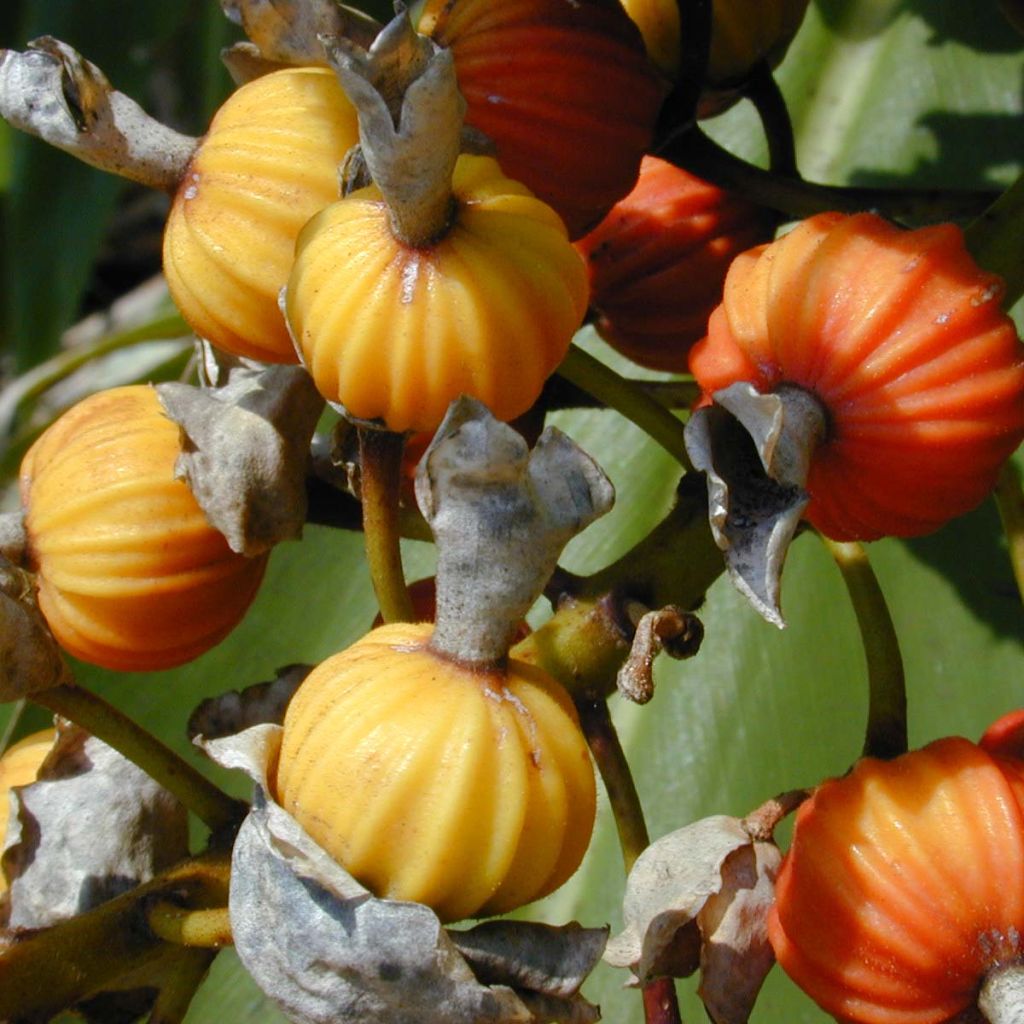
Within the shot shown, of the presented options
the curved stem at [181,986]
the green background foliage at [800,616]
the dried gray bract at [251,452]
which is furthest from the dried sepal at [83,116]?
the green background foliage at [800,616]

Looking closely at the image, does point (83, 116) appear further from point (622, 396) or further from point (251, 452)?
point (622, 396)

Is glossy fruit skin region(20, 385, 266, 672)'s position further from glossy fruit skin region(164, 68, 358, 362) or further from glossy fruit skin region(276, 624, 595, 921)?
glossy fruit skin region(276, 624, 595, 921)

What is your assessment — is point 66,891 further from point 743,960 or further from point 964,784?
point 964,784

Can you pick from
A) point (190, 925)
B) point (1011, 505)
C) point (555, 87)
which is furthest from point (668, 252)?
point (190, 925)

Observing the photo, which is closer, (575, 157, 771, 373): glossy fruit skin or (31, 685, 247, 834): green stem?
(31, 685, 247, 834): green stem

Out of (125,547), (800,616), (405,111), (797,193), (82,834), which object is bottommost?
(800,616)

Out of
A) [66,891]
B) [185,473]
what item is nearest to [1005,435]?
[185,473]

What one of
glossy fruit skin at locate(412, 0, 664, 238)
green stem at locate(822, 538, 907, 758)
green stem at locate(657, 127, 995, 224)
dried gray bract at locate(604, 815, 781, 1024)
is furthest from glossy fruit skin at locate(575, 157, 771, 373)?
dried gray bract at locate(604, 815, 781, 1024)
